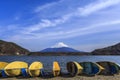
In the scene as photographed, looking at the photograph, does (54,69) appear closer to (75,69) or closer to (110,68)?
(75,69)

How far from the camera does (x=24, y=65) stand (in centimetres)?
2994

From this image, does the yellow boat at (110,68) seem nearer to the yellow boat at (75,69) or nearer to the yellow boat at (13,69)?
the yellow boat at (75,69)

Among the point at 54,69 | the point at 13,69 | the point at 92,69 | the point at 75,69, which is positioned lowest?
the point at 92,69

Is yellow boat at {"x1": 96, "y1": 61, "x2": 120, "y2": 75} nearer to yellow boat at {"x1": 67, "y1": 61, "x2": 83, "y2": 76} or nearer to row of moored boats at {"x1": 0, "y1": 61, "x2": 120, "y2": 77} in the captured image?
row of moored boats at {"x1": 0, "y1": 61, "x2": 120, "y2": 77}

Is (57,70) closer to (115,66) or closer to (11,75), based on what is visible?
(11,75)

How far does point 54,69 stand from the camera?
28.5 m

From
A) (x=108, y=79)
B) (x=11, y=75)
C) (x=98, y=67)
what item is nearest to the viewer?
(x=108, y=79)

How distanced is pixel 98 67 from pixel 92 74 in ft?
3.92

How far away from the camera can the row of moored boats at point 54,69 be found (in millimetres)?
27823

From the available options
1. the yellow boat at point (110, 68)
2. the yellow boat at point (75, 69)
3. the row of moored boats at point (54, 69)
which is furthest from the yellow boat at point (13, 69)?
the yellow boat at point (110, 68)

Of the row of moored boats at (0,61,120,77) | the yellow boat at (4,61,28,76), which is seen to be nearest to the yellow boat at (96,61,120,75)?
the row of moored boats at (0,61,120,77)

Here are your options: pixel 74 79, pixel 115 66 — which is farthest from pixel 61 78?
pixel 115 66

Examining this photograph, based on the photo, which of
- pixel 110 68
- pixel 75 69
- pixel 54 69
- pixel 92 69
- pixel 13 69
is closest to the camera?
pixel 13 69

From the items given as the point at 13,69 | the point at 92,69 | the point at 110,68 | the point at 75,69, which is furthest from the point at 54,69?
the point at 110,68
